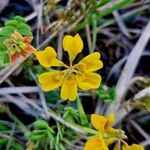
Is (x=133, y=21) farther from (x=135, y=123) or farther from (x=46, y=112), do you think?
(x=46, y=112)

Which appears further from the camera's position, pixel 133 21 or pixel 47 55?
pixel 133 21

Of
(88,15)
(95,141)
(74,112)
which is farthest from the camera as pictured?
(88,15)

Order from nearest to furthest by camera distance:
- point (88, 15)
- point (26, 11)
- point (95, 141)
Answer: point (95, 141)
point (88, 15)
point (26, 11)

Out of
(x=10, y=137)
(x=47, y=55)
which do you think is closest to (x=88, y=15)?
(x=47, y=55)

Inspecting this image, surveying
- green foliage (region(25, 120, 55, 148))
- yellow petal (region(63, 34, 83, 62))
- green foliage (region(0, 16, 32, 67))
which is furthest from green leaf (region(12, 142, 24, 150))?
yellow petal (region(63, 34, 83, 62))

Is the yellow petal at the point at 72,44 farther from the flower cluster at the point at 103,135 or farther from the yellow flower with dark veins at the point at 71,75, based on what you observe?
the flower cluster at the point at 103,135

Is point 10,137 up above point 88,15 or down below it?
below
